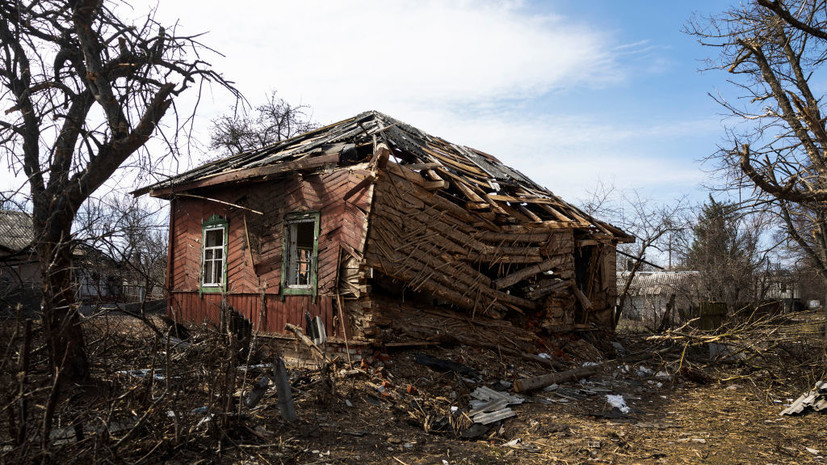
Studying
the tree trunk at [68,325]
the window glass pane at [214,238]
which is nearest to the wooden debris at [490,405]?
the tree trunk at [68,325]

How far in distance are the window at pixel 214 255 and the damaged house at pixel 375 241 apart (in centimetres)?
3

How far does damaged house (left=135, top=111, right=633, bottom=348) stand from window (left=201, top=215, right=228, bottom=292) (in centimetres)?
3

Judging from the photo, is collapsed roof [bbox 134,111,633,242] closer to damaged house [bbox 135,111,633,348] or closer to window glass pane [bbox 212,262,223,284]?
damaged house [bbox 135,111,633,348]

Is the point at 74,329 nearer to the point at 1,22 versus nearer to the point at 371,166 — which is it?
the point at 1,22

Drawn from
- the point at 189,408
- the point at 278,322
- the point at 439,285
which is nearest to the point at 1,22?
the point at 189,408

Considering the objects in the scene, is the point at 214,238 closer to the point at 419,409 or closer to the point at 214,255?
the point at 214,255

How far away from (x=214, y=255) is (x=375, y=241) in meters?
4.33

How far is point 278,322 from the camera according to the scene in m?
10.1

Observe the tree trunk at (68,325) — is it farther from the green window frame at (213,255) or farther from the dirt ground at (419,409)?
the green window frame at (213,255)

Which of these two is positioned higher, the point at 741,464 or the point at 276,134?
the point at 276,134

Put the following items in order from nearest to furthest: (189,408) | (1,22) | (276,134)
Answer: (189,408)
(1,22)
(276,134)

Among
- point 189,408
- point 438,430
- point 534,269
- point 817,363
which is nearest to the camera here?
point 189,408

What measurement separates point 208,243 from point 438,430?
699 cm

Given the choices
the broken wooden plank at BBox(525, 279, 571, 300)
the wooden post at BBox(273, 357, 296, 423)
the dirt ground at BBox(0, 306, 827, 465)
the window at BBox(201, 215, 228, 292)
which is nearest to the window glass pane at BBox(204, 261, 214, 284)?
the window at BBox(201, 215, 228, 292)
